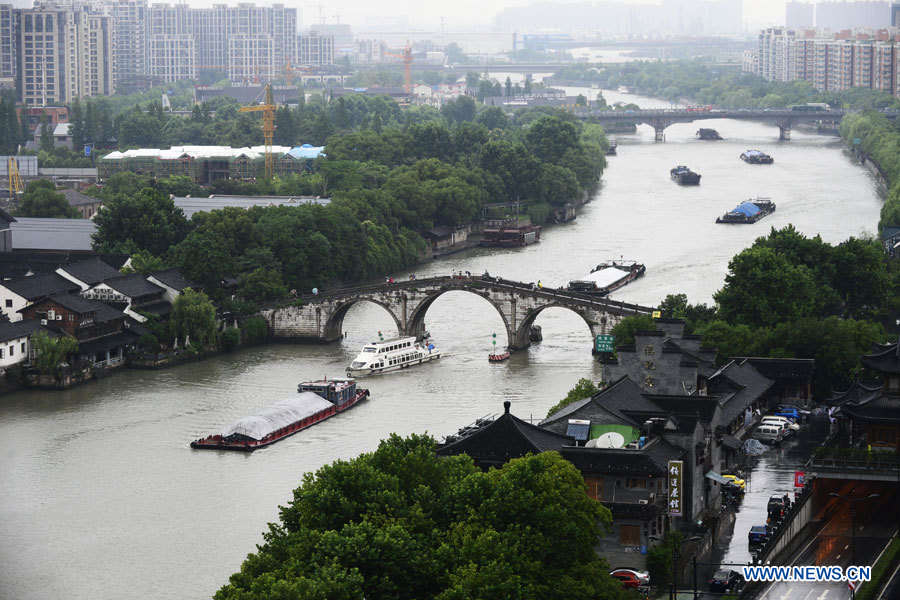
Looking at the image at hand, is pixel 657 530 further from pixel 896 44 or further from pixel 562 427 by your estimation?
pixel 896 44

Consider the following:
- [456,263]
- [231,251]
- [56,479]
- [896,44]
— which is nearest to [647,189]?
[456,263]

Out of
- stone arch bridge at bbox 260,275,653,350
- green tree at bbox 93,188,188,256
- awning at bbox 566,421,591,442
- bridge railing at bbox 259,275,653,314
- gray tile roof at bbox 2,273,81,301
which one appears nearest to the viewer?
awning at bbox 566,421,591,442

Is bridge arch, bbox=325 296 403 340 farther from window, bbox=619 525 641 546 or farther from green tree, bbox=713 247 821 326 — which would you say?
window, bbox=619 525 641 546

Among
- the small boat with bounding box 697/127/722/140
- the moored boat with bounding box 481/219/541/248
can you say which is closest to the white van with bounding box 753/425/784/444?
the moored boat with bounding box 481/219/541/248

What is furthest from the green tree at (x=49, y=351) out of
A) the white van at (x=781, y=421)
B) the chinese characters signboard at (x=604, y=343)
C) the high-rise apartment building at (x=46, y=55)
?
the high-rise apartment building at (x=46, y=55)

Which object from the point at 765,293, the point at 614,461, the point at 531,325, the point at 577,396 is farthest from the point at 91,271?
the point at 614,461

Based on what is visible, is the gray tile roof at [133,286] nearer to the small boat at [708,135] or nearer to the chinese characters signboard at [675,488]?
the chinese characters signboard at [675,488]
